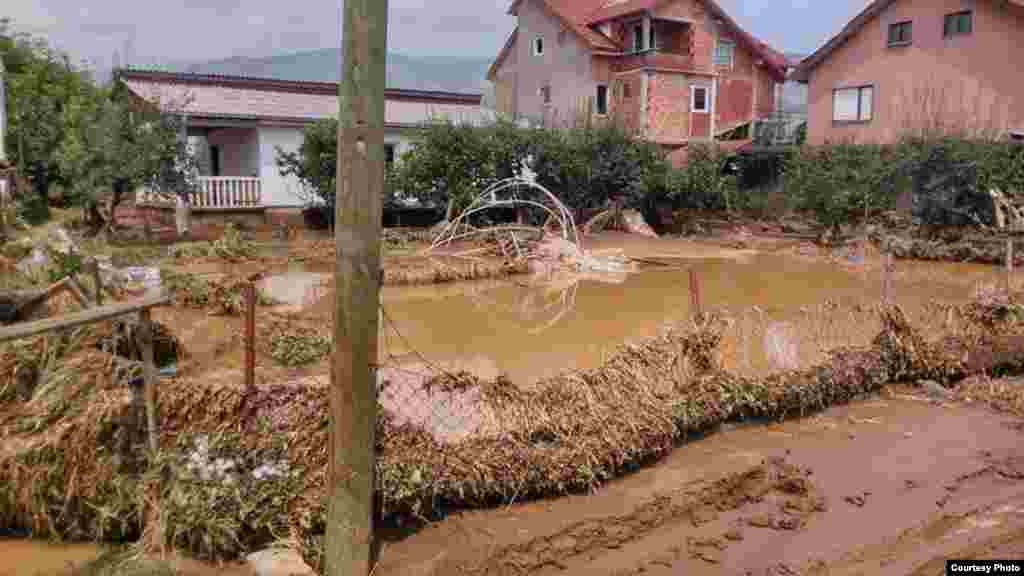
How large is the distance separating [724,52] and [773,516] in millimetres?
32955

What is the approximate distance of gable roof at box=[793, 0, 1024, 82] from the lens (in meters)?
28.4

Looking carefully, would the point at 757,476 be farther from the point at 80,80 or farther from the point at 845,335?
the point at 80,80

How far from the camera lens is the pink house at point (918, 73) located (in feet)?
81.7

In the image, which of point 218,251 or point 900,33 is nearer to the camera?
point 218,251

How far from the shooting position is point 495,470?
16.2 feet

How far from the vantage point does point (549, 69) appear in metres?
36.0

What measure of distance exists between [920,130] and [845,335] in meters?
21.8

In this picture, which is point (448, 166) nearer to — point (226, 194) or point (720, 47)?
point (226, 194)

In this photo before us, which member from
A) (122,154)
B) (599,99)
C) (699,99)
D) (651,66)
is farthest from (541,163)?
(699,99)

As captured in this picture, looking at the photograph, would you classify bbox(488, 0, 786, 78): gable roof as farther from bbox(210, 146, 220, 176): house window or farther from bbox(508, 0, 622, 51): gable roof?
bbox(210, 146, 220, 176): house window

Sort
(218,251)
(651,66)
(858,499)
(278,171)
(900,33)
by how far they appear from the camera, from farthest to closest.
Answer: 1. (651,66)
2. (900,33)
3. (278,171)
4. (218,251)
5. (858,499)

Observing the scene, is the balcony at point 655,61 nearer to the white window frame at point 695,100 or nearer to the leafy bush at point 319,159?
the white window frame at point 695,100

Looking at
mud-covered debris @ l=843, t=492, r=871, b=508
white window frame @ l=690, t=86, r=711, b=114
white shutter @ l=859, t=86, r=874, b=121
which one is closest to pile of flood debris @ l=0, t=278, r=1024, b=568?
mud-covered debris @ l=843, t=492, r=871, b=508

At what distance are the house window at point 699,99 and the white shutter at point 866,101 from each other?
22.0 feet
